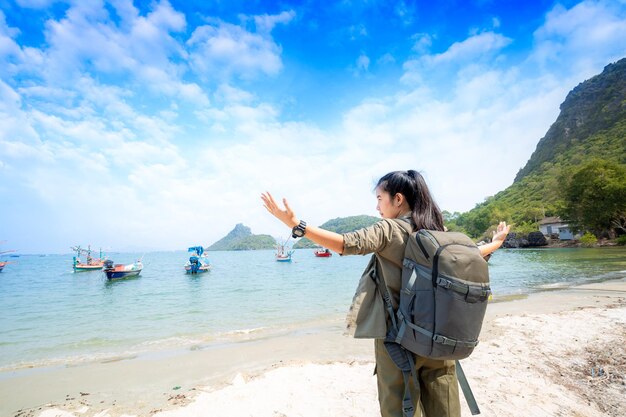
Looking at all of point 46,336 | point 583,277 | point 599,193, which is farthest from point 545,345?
point 599,193

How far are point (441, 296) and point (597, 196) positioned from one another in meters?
64.1

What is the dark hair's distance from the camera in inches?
80.1

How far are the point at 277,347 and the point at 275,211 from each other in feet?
24.1

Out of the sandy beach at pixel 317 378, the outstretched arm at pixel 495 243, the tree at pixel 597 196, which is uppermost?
the tree at pixel 597 196

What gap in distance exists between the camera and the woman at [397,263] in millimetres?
1900

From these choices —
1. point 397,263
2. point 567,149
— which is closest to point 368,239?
point 397,263

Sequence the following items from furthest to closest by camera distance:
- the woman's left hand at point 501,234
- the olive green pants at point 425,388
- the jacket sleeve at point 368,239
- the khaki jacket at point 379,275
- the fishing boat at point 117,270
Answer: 1. the fishing boat at point 117,270
2. the woman's left hand at point 501,234
3. the olive green pants at point 425,388
4. the khaki jacket at point 379,275
5. the jacket sleeve at point 368,239

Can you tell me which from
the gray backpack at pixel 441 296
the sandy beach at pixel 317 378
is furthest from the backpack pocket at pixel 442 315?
the sandy beach at pixel 317 378

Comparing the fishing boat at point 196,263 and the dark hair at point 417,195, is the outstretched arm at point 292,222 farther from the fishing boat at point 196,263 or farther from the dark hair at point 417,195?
the fishing boat at point 196,263

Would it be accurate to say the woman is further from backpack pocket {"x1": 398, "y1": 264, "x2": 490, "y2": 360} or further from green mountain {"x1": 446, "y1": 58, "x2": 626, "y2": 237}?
green mountain {"x1": 446, "y1": 58, "x2": 626, "y2": 237}


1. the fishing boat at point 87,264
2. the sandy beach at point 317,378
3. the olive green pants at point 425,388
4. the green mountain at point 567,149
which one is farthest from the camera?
the green mountain at point 567,149

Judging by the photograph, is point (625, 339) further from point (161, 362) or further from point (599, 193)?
point (599, 193)

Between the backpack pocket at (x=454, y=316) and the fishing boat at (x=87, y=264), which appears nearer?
the backpack pocket at (x=454, y=316)

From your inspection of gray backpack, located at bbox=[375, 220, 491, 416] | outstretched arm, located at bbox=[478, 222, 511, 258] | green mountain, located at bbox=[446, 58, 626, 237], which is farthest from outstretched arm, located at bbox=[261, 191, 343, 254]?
green mountain, located at bbox=[446, 58, 626, 237]
